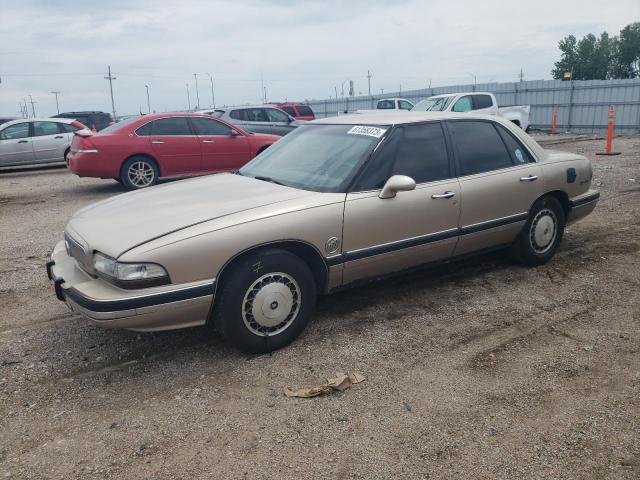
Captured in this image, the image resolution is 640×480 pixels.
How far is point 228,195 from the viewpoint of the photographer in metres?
3.94

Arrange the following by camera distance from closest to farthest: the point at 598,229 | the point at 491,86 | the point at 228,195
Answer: the point at 228,195 → the point at 598,229 → the point at 491,86

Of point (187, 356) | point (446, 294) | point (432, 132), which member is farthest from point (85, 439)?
point (432, 132)

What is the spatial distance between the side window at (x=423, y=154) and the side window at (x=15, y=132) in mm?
12885

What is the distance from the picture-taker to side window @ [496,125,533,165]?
4.98 meters

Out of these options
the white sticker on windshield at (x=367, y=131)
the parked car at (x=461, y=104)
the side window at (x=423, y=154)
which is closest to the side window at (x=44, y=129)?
the parked car at (x=461, y=104)

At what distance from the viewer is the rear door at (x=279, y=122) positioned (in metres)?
15.7

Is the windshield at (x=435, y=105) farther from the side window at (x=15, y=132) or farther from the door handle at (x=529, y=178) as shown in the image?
the door handle at (x=529, y=178)

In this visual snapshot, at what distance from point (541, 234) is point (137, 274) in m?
3.76

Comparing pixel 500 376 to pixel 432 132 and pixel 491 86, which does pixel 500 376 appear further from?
pixel 491 86

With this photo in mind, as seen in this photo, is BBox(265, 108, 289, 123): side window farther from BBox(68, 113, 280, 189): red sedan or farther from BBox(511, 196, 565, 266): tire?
BBox(511, 196, 565, 266): tire

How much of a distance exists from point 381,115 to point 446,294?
5.50 ft

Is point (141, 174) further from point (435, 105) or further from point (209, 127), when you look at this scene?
point (435, 105)

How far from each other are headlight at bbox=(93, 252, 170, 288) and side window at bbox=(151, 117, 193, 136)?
7.52 metres

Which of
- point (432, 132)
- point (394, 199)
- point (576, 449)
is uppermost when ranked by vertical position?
point (432, 132)
